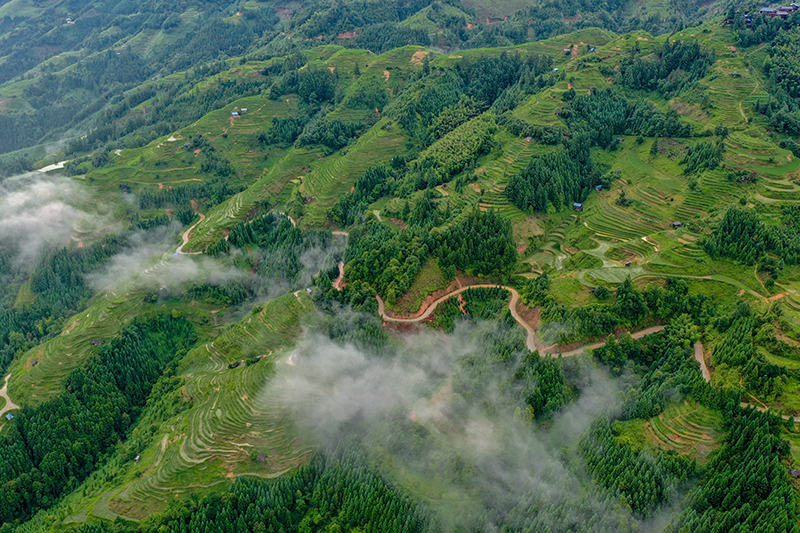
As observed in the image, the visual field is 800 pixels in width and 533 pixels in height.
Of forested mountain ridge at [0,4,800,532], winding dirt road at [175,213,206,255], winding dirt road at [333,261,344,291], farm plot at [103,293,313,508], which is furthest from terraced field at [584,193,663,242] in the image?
winding dirt road at [175,213,206,255]

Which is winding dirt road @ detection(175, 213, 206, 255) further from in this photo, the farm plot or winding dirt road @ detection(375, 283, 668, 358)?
winding dirt road @ detection(375, 283, 668, 358)

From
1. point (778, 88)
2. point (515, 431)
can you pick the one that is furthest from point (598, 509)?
point (778, 88)

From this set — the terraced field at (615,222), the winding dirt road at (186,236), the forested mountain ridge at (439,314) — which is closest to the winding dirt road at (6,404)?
the forested mountain ridge at (439,314)

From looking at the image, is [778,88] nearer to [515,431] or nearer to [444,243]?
[444,243]

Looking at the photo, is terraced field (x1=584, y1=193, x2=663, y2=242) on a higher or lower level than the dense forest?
lower

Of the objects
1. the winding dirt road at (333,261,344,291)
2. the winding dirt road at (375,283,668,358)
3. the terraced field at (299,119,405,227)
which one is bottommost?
the winding dirt road at (375,283,668,358)

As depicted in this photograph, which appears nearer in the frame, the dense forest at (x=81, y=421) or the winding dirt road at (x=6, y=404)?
the dense forest at (x=81, y=421)

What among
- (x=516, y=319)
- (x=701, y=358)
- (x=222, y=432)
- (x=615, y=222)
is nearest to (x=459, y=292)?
(x=516, y=319)

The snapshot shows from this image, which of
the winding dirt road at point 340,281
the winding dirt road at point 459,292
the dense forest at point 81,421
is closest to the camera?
the dense forest at point 81,421

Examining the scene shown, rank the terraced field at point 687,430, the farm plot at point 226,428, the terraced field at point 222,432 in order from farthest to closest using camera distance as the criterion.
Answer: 1. the farm plot at point 226,428
2. the terraced field at point 222,432
3. the terraced field at point 687,430

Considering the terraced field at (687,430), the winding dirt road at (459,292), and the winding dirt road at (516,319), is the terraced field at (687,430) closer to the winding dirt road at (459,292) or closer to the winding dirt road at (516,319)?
the winding dirt road at (516,319)
